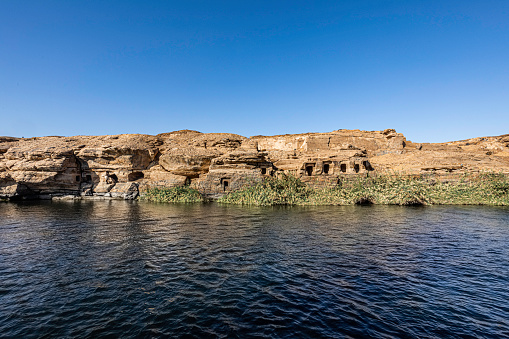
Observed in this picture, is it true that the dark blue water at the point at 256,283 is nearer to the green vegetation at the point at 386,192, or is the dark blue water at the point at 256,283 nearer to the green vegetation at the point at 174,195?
the green vegetation at the point at 386,192

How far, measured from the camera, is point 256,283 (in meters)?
7.57

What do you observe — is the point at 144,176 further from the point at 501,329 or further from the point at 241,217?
the point at 501,329

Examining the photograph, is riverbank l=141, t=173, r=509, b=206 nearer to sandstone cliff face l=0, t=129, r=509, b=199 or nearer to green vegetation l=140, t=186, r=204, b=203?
sandstone cliff face l=0, t=129, r=509, b=199

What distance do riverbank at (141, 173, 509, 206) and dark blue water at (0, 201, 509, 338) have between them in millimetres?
12612

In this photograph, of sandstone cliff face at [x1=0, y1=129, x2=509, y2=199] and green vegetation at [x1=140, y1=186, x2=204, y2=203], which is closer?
sandstone cliff face at [x1=0, y1=129, x2=509, y2=199]

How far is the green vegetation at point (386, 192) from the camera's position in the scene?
85.6ft

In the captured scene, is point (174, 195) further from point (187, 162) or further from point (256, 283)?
point (256, 283)

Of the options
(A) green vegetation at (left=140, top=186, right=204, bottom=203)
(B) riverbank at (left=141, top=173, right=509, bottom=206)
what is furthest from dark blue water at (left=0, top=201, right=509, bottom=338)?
(A) green vegetation at (left=140, top=186, right=204, bottom=203)

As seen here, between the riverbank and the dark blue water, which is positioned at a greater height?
the riverbank

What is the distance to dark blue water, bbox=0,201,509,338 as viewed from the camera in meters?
5.34

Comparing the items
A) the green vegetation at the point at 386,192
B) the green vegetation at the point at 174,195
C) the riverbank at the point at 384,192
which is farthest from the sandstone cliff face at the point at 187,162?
the green vegetation at the point at 386,192

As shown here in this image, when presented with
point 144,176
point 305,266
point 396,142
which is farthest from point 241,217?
point 396,142

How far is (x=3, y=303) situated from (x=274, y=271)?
770 centimetres

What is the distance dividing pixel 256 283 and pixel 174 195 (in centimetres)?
2866
